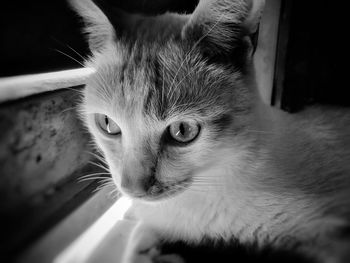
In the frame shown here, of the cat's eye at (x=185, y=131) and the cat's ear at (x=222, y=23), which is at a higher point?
the cat's ear at (x=222, y=23)

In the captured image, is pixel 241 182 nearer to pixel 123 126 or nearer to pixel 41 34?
pixel 123 126

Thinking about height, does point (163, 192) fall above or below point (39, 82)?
below

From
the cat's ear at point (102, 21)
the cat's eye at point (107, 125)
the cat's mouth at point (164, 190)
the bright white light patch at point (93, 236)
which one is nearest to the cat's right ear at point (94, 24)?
the cat's ear at point (102, 21)

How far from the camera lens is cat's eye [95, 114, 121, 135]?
902 mm

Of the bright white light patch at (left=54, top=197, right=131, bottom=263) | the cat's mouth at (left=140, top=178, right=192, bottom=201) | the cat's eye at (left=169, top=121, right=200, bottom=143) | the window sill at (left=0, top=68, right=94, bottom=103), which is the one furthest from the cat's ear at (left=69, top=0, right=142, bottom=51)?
the bright white light patch at (left=54, top=197, right=131, bottom=263)

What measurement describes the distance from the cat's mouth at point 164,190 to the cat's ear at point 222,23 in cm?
37

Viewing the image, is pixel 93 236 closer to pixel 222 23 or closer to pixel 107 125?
pixel 107 125

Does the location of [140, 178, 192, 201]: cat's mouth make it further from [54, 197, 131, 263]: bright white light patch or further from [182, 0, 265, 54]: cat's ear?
[182, 0, 265, 54]: cat's ear

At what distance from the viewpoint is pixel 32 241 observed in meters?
0.84

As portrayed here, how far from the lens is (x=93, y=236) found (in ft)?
3.15

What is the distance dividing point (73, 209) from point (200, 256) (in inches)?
16.6

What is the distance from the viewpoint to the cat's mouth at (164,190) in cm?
80

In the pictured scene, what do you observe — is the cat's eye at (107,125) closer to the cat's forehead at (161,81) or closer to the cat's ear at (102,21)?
the cat's forehead at (161,81)

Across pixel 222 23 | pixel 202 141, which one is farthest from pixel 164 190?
pixel 222 23
